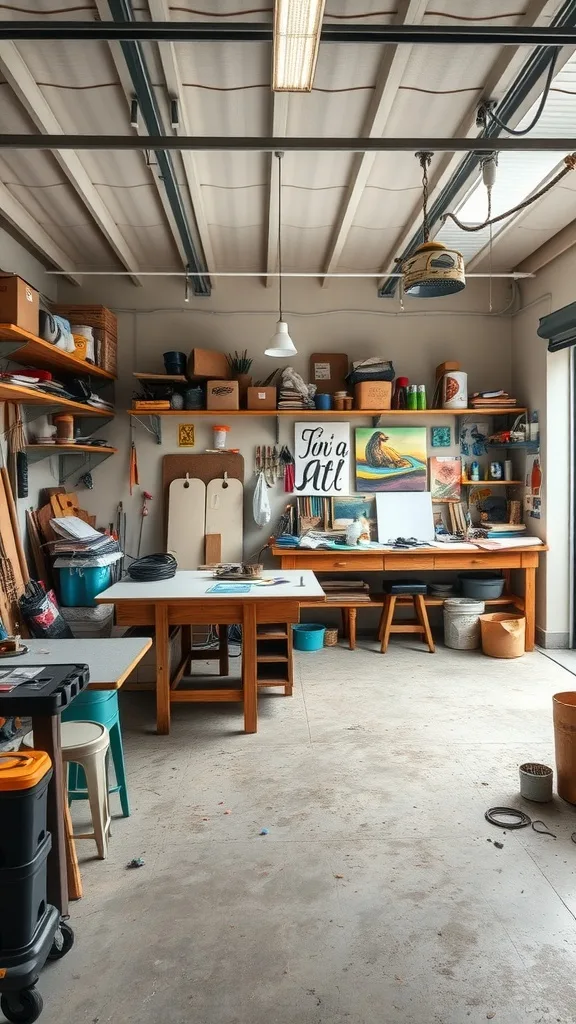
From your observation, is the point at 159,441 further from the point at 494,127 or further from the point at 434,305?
the point at 494,127

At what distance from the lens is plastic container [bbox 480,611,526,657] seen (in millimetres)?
5543

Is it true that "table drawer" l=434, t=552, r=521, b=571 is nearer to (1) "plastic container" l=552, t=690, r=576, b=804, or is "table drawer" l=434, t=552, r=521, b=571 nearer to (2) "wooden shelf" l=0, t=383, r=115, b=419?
(1) "plastic container" l=552, t=690, r=576, b=804

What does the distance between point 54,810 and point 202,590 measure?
203 cm

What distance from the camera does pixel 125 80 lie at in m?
3.17

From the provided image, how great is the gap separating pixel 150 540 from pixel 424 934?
4741 mm

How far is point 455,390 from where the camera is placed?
20.0ft

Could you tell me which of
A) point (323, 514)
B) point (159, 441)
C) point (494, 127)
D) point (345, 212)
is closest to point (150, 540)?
point (159, 441)

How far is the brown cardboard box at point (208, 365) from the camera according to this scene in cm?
581

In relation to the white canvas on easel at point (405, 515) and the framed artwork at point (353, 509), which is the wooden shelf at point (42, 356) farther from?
the white canvas on easel at point (405, 515)

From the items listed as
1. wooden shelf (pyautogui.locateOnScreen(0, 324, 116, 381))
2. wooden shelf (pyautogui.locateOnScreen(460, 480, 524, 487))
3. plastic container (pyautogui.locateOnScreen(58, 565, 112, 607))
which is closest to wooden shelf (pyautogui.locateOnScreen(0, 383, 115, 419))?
wooden shelf (pyautogui.locateOnScreen(0, 324, 116, 381))

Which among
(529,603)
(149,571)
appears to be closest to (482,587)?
(529,603)

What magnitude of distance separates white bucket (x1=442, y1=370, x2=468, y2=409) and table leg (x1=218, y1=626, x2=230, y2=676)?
308 cm

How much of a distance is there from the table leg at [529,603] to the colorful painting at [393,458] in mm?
1378

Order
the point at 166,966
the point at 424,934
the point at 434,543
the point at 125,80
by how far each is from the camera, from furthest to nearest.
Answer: the point at 434,543 → the point at 125,80 → the point at 424,934 → the point at 166,966
